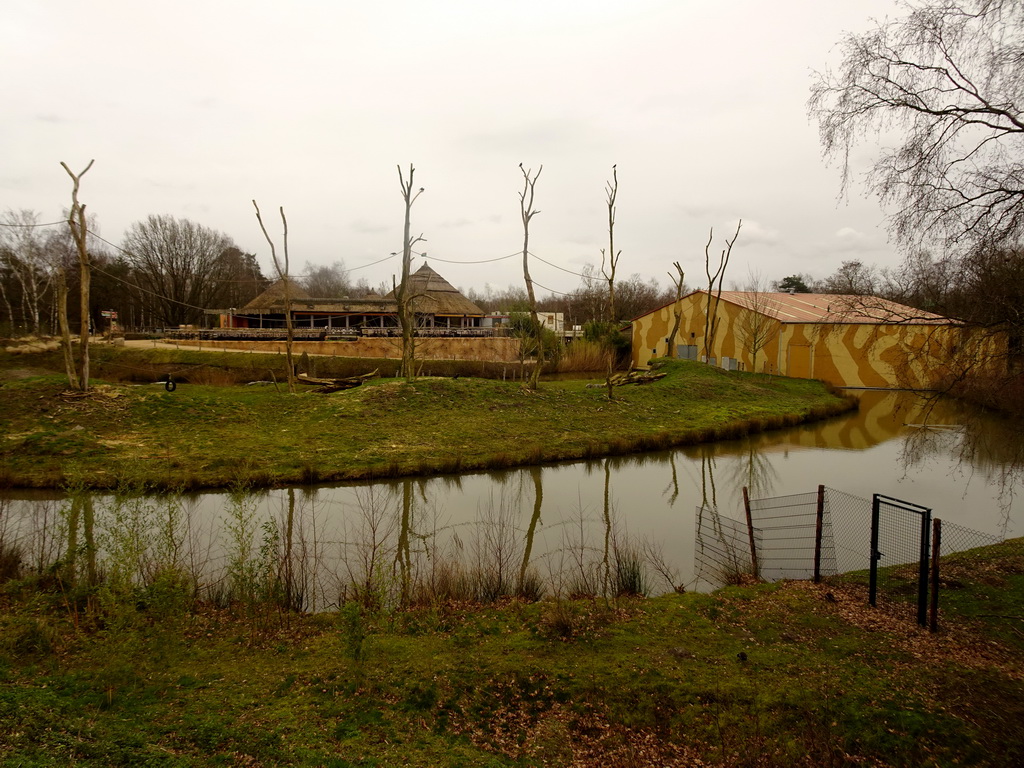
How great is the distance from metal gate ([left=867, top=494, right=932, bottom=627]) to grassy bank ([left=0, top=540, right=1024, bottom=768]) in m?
0.30

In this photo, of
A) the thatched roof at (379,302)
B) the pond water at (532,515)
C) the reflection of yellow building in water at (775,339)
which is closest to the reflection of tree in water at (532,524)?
the pond water at (532,515)

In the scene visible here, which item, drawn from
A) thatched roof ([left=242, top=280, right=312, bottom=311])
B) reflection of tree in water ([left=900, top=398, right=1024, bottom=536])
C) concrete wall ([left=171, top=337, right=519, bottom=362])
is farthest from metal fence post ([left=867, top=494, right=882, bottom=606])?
thatched roof ([left=242, top=280, right=312, bottom=311])

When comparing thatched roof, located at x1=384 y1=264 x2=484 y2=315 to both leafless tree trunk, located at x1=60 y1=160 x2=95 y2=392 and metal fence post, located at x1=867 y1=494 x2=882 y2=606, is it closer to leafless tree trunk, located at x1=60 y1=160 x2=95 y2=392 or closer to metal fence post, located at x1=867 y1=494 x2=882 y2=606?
leafless tree trunk, located at x1=60 y1=160 x2=95 y2=392

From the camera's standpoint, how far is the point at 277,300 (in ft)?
152

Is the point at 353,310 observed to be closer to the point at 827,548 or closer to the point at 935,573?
the point at 827,548

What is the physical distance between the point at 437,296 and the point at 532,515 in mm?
39703

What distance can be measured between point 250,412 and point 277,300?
31.8 metres

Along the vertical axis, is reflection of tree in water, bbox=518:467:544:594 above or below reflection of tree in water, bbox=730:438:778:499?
below

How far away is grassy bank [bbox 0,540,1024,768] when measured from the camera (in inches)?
156

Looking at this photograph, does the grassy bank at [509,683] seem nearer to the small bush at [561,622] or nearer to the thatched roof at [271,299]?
the small bush at [561,622]

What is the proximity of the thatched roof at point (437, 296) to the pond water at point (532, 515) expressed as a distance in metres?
32.0

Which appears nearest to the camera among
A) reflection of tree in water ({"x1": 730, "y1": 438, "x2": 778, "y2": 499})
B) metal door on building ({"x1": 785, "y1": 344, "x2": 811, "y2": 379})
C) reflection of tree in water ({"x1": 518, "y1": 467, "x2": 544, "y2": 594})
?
reflection of tree in water ({"x1": 518, "y1": 467, "x2": 544, "y2": 594})

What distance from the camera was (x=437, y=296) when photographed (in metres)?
48.8

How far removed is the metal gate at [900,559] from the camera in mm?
5770
